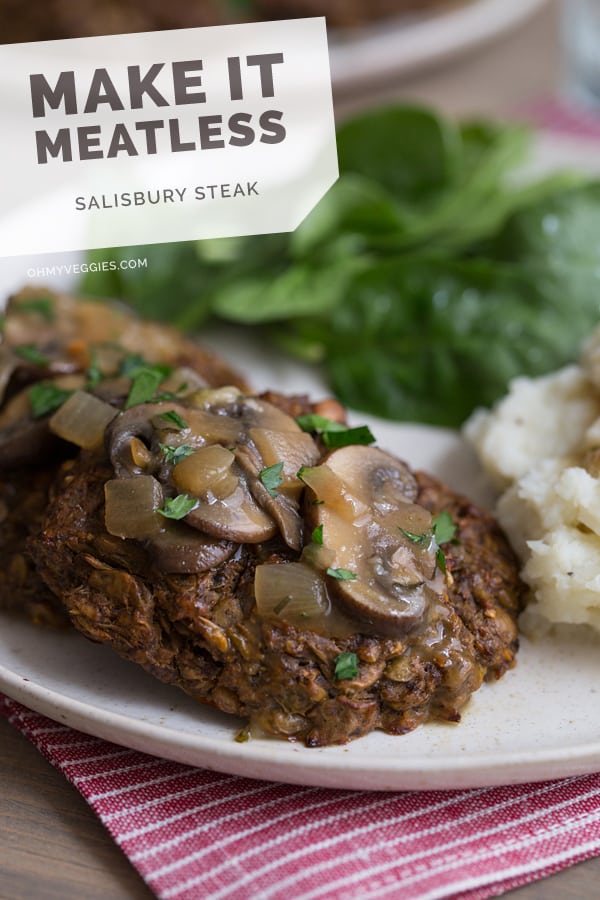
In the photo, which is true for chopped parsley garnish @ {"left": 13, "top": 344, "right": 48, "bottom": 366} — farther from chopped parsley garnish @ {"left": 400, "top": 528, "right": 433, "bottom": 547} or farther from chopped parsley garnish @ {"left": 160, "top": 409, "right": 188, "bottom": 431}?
chopped parsley garnish @ {"left": 400, "top": 528, "right": 433, "bottom": 547}

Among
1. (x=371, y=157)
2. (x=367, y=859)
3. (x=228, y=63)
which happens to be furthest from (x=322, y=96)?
(x=367, y=859)

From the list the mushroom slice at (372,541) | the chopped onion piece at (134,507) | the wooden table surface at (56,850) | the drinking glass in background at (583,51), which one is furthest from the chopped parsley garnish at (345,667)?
the drinking glass in background at (583,51)

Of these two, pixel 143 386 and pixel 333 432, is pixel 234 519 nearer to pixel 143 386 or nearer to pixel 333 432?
A: pixel 333 432

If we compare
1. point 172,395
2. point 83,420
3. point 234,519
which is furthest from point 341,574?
point 83,420

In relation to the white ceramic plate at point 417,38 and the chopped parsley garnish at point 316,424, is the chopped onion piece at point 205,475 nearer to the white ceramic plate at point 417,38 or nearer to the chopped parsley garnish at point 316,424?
the chopped parsley garnish at point 316,424

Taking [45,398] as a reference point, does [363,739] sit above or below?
below

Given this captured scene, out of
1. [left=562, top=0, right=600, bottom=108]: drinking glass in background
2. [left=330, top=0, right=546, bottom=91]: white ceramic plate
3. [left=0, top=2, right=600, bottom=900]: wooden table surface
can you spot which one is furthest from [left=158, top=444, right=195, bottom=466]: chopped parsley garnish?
[left=562, top=0, right=600, bottom=108]: drinking glass in background
